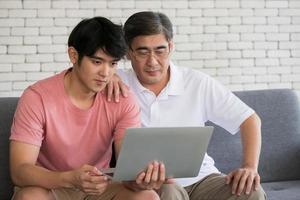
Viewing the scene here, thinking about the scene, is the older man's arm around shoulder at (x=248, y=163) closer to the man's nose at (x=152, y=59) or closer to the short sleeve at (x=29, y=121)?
the man's nose at (x=152, y=59)

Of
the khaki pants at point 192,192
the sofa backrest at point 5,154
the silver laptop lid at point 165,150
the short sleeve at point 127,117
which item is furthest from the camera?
the sofa backrest at point 5,154

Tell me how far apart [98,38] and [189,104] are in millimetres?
611

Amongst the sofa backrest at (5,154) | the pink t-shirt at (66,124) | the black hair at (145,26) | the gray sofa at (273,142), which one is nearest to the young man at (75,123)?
the pink t-shirt at (66,124)

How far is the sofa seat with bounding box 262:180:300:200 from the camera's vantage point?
2.66m

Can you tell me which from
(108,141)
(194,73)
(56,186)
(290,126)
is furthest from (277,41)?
(56,186)

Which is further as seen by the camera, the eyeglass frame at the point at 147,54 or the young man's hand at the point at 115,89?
the eyeglass frame at the point at 147,54

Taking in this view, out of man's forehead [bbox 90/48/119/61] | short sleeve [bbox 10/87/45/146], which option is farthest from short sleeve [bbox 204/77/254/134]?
short sleeve [bbox 10/87/45/146]

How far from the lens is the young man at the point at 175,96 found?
8.04ft

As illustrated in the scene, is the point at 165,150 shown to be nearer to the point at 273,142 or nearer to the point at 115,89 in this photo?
the point at 115,89

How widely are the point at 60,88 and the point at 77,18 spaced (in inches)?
74.1

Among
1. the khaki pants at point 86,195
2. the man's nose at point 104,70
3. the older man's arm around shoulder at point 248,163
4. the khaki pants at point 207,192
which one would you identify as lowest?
the khaki pants at point 207,192

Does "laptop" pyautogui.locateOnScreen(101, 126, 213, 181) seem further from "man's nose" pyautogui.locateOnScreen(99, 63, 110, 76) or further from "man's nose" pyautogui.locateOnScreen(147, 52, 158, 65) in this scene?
"man's nose" pyautogui.locateOnScreen(147, 52, 158, 65)

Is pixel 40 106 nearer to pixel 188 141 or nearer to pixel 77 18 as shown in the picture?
pixel 188 141

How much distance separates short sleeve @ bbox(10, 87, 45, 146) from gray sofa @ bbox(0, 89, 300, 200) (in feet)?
3.57
